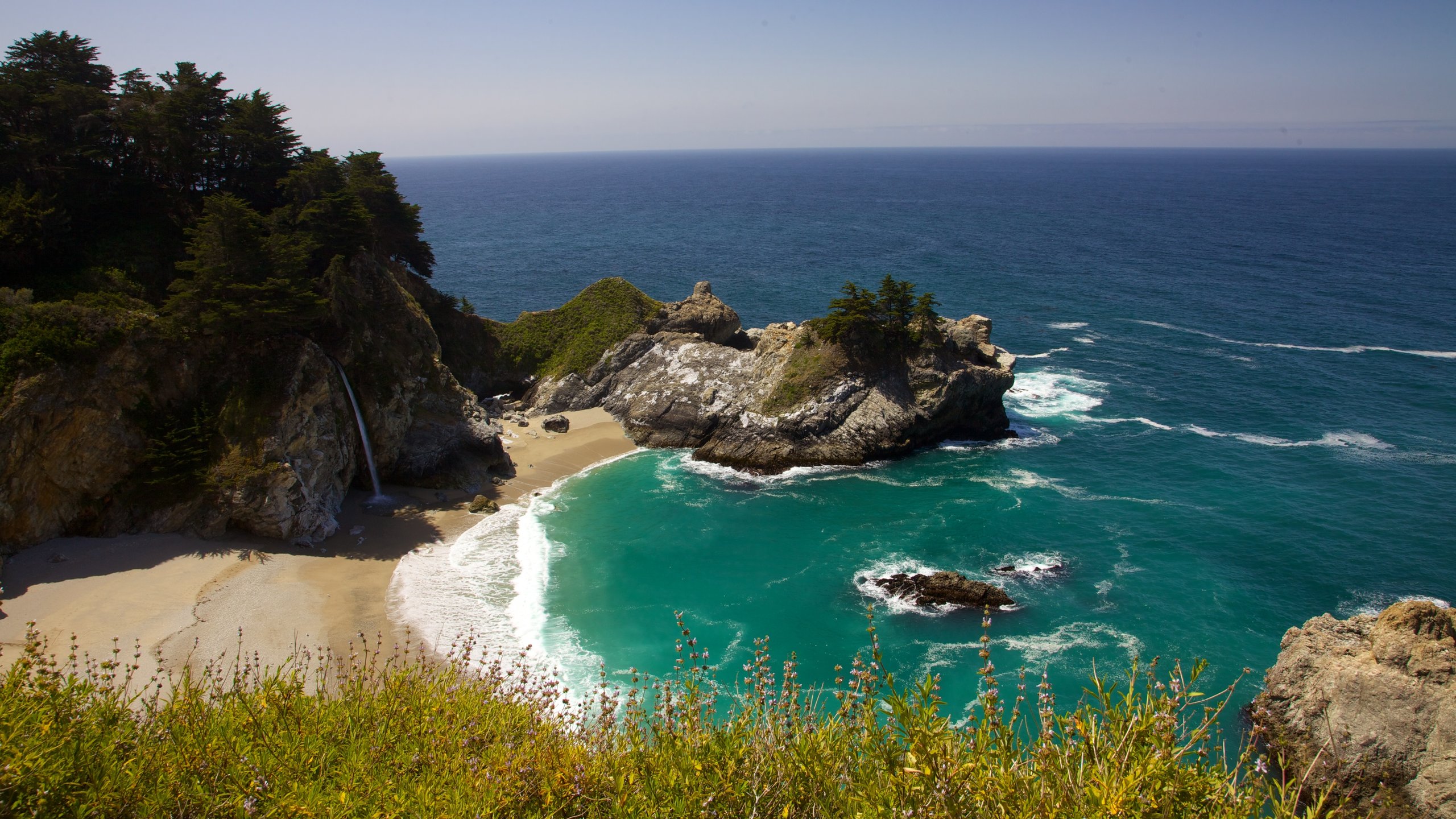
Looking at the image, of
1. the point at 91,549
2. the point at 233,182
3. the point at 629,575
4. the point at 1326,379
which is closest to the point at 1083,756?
the point at 629,575

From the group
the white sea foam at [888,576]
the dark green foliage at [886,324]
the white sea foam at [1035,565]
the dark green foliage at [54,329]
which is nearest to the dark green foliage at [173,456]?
the dark green foliage at [54,329]

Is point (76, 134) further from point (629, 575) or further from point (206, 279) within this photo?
point (629, 575)

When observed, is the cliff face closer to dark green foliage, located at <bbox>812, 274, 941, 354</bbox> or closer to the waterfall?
the waterfall

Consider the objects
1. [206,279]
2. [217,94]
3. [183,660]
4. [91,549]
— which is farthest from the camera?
[217,94]

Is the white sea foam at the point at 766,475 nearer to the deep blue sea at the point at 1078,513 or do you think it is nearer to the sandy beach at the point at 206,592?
the deep blue sea at the point at 1078,513

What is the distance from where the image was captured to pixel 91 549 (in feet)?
94.9

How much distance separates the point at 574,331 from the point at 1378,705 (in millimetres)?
49736

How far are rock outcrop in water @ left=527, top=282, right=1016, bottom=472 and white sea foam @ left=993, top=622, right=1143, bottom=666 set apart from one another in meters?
17.5

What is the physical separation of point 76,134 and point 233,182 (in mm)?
7063

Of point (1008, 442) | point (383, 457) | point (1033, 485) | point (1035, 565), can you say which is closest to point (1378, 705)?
point (1035, 565)

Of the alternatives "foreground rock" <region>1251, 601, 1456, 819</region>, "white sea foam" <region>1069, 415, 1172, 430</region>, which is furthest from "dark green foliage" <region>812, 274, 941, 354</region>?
"foreground rock" <region>1251, 601, 1456, 819</region>

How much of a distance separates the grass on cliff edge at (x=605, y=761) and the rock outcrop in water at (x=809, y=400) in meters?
33.0

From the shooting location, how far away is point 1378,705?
2103 centimetres

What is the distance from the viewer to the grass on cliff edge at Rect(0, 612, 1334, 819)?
334 inches
